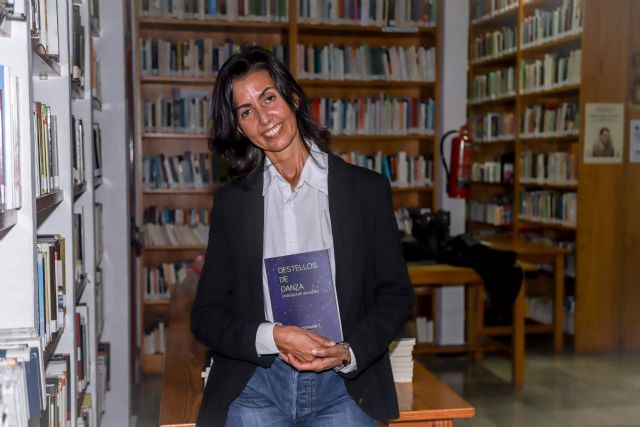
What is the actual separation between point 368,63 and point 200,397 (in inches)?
157

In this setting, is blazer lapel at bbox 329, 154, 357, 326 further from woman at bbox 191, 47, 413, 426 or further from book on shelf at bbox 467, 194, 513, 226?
book on shelf at bbox 467, 194, 513, 226

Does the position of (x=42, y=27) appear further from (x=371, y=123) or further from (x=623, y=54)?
(x=623, y=54)

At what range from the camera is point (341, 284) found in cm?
186

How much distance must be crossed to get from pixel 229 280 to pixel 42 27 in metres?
1.02

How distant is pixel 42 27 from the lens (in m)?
2.33

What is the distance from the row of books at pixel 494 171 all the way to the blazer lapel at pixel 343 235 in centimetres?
558

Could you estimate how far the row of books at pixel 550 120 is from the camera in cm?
618

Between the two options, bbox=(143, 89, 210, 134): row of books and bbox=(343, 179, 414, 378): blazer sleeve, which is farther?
bbox=(143, 89, 210, 134): row of books

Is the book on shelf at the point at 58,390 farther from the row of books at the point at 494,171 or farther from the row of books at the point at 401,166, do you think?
the row of books at the point at 494,171

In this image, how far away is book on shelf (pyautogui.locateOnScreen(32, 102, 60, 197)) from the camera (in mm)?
2156

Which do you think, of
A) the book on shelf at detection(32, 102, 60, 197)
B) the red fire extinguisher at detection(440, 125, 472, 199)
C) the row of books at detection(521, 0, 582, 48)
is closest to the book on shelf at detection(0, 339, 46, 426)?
the book on shelf at detection(32, 102, 60, 197)

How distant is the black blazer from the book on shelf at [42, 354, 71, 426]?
19.0 inches

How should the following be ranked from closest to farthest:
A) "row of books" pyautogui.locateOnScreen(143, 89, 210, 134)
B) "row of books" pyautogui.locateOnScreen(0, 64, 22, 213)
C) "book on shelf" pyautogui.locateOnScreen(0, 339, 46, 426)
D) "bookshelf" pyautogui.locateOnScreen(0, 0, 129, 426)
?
"book on shelf" pyautogui.locateOnScreen(0, 339, 46, 426) < "row of books" pyautogui.locateOnScreen(0, 64, 22, 213) < "bookshelf" pyautogui.locateOnScreen(0, 0, 129, 426) < "row of books" pyautogui.locateOnScreen(143, 89, 210, 134)

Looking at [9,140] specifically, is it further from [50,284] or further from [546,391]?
[546,391]
